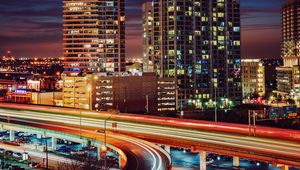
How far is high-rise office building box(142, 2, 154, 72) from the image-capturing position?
399 feet

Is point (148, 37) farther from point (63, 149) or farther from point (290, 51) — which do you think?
point (290, 51)

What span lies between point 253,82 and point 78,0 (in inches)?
2702

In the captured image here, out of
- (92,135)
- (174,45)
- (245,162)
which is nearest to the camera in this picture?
(92,135)

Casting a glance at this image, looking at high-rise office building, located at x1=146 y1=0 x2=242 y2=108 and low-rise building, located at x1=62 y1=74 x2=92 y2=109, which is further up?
high-rise office building, located at x1=146 y1=0 x2=242 y2=108

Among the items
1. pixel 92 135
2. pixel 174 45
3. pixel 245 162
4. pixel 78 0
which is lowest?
pixel 245 162

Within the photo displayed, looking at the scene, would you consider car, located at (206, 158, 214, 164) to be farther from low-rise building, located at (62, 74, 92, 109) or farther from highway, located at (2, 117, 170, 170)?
low-rise building, located at (62, 74, 92, 109)

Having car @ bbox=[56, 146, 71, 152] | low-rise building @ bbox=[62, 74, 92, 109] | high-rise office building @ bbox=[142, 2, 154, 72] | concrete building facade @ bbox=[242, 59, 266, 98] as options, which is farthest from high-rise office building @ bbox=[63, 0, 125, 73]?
car @ bbox=[56, 146, 71, 152]

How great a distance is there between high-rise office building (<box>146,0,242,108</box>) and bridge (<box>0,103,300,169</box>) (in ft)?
185

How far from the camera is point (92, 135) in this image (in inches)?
1822

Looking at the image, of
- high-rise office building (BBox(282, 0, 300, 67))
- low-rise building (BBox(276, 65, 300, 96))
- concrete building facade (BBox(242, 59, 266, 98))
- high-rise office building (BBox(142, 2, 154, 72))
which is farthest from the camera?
high-rise office building (BBox(282, 0, 300, 67))

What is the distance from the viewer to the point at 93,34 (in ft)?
420

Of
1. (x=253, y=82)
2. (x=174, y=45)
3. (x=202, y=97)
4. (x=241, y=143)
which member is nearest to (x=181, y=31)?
(x=174, y=45)

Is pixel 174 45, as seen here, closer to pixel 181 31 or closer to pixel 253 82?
pixel 181 31

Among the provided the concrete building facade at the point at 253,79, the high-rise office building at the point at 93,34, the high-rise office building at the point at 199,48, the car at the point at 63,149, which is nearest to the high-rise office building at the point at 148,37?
the high-rise office building at the point at 199,48
